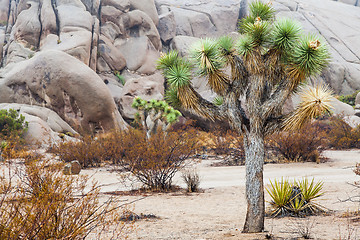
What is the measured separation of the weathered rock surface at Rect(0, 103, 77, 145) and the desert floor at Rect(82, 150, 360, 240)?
724 cm

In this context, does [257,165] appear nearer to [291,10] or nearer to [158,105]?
[158,105]

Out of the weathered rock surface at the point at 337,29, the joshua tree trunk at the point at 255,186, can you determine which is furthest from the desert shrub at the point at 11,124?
the weathered rock surface at the point at 337,29

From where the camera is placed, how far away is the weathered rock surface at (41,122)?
1731cm

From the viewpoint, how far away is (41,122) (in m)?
18.2

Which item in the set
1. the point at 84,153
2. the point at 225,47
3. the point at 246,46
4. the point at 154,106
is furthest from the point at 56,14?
the point at 246,46

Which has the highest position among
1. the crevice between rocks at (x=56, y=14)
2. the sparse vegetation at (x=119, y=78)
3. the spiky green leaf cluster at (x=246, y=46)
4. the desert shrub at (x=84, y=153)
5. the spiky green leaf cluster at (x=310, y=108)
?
the crevice between rocks at (x=56, y=14)

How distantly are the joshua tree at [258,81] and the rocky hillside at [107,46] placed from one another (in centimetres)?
1641

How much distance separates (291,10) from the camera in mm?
41594

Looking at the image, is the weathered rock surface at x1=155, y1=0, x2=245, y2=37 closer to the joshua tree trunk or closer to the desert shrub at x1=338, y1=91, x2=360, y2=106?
the desert shrub at x1=338, y1=91, x2=360, y2=106

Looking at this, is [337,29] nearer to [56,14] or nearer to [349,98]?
[349,98]

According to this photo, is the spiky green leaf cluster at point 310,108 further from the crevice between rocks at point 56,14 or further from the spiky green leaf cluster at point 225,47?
the crevice between rocks at point 56,14

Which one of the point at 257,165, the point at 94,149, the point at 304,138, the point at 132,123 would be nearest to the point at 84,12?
the point at 132,123

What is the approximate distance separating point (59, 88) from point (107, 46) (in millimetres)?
8959

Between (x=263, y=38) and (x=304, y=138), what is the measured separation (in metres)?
9.66
